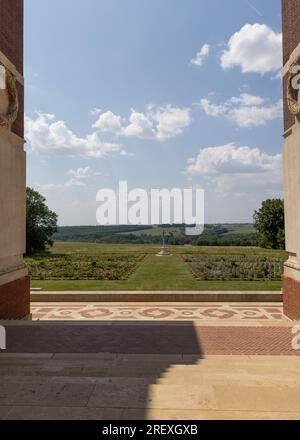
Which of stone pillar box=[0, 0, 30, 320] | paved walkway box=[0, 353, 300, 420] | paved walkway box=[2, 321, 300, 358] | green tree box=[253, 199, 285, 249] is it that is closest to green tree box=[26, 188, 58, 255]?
green tree box=[253, 199, 285, 249]

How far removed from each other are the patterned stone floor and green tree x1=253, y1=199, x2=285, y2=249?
43.0 meters

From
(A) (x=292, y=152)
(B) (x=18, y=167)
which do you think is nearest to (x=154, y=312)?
(B) (x=18, y=167)

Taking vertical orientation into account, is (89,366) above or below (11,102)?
below

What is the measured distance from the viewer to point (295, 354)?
5.81 m

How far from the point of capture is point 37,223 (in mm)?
44969

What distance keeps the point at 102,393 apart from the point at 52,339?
12.1ft

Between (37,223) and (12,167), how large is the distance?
38194mm

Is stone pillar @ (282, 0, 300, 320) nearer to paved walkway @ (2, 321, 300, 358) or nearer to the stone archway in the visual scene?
the stone archway

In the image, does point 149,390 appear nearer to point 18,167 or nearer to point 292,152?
point 292,152

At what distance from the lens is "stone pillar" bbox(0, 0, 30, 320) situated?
26.4 ft

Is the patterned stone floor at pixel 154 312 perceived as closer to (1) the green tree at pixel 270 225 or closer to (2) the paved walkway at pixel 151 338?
(2) the paved walkway at pixel 151 338

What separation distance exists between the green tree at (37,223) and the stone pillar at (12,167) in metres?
34.3
